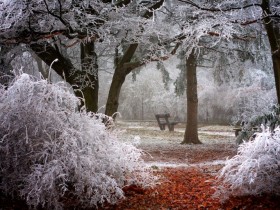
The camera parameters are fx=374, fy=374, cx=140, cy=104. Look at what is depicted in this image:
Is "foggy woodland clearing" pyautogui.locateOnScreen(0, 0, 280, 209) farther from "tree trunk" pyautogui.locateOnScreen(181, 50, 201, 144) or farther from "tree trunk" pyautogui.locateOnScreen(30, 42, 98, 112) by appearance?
"tree trunk" pyautogui.locateOnScreen(181, 50, 201, 144)

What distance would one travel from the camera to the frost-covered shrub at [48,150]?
4.91 meters

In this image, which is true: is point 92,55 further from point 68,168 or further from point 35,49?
point 68,168

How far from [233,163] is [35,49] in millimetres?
6126

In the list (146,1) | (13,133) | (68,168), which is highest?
(146,1)

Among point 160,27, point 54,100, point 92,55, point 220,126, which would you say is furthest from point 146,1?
point 220,126

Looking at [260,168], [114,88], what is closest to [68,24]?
[114,88]

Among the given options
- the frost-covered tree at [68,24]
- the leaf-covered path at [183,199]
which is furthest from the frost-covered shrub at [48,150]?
the frost-covered tree at [68,24]

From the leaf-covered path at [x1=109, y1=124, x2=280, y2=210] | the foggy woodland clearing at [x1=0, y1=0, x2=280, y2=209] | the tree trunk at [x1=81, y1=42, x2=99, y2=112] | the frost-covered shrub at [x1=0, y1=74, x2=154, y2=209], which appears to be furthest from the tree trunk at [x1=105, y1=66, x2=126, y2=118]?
the frost-covered shrub at [x1=0, y1=74, x2=154, y2=209]

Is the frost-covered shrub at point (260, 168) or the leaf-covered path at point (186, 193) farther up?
the frost-covered shrub at point (260, 168)

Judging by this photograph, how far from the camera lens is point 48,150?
5.15 m

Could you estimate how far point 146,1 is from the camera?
11078mm

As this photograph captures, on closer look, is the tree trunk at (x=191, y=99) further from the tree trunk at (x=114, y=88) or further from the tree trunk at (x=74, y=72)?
the tree trunk at (x=74, y=72)

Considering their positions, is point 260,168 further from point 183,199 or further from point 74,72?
point 74,72

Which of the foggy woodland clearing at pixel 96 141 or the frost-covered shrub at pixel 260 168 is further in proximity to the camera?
the foggy woodland clearing at pixel 96 141
